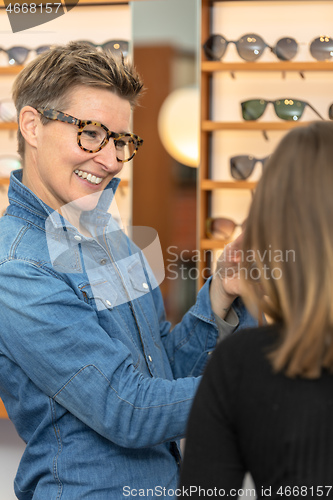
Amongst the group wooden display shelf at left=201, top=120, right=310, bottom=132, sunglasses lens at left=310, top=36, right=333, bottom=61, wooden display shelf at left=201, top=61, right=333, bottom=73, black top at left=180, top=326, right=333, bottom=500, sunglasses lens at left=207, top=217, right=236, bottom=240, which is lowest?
sunglasses lens at left=207, top=217, right=236, bottom=240

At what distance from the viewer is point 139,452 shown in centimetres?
99

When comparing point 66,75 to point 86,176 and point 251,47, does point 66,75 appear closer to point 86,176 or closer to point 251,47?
point 86,176

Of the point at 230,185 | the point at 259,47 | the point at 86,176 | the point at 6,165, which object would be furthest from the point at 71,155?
the point at 6,165

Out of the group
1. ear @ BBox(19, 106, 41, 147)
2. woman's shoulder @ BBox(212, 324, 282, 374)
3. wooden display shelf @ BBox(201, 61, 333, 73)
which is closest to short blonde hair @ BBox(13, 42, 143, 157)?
ear @ BBox(19, 106, 41, 147)

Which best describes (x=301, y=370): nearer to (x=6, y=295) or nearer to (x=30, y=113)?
(x=6, y=295)

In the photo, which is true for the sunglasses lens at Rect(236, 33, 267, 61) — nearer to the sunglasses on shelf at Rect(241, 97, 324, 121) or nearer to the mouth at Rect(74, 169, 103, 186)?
the sunglasses on shelf at Rect(241, 97, 324, 121)

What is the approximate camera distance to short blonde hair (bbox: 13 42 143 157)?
1021mm

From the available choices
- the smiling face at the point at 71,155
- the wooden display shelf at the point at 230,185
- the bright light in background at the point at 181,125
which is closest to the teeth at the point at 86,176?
the smiling face at the point at 71,155

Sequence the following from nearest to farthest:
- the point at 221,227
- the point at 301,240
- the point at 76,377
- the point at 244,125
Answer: the point at 301,240 → the point at 76,377 → the point at 244,125 → the point at 221,227

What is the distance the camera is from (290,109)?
108 inches

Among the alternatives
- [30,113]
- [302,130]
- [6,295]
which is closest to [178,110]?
[30,113]

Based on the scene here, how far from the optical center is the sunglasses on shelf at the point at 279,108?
272cm

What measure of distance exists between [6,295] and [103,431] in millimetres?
256

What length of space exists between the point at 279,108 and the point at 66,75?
1.91 m
